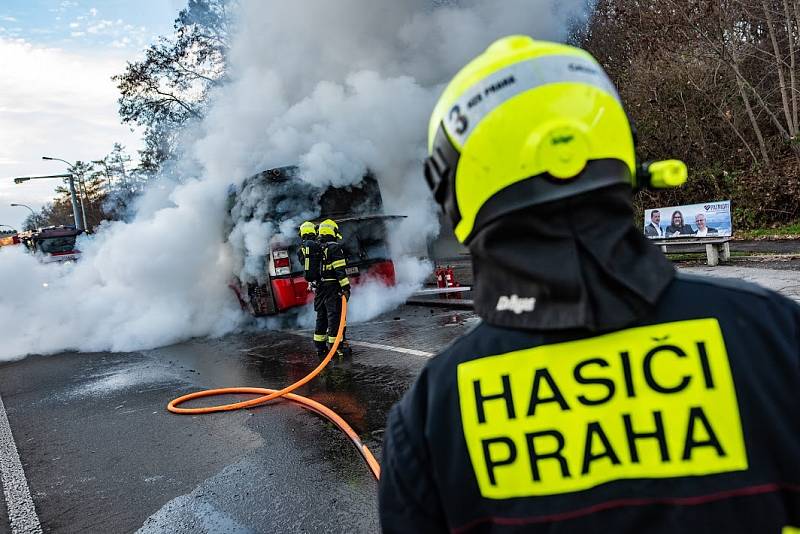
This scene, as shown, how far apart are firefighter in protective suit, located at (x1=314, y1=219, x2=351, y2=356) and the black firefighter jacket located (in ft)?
21.7

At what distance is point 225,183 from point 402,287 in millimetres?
4105

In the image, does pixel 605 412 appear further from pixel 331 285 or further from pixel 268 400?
pixel 331 285

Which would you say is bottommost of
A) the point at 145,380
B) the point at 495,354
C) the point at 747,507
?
the point at 145,380

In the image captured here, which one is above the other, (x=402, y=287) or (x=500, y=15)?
(x=500, y=15)

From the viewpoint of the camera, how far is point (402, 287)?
11.7 meters

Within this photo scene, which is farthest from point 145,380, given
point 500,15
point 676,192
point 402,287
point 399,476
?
point 676,192

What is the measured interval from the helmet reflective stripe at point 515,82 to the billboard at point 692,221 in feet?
35.1

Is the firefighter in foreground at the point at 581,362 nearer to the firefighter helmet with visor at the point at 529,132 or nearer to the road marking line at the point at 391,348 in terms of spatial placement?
the firefighter helmet with visor at the point at 529,132

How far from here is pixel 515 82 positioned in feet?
3.43

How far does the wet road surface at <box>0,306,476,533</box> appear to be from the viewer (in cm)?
367

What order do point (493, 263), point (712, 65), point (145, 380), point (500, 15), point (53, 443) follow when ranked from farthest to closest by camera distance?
1. point (712, 65)
2. point (500, 15)
3. point (145, 380)
4. point (53, 443)
5. point (493, 263)

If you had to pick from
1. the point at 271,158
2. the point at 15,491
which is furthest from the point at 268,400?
the point at 271,158

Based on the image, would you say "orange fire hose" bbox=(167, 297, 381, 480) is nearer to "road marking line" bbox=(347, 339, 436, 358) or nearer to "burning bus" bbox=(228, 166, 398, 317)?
"road marking line" bbox=(347, 339, 436, 358)

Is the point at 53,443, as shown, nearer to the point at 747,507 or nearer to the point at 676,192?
the point at 747,507
